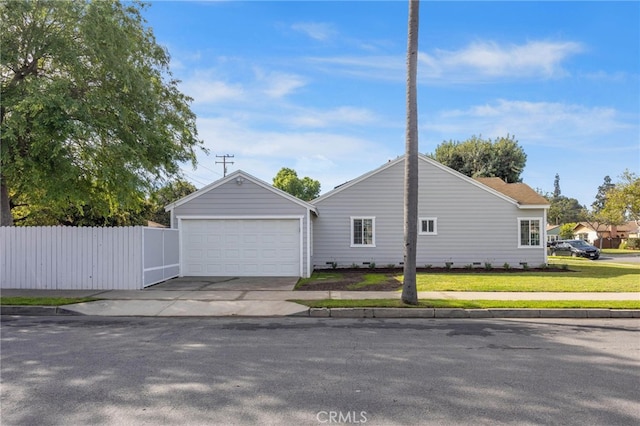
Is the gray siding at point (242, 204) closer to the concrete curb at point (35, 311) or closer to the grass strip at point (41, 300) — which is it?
the grass strip at point (41, 300)

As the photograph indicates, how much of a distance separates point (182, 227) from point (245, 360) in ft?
38.7

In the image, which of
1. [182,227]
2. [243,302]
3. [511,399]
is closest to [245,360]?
[511,399]

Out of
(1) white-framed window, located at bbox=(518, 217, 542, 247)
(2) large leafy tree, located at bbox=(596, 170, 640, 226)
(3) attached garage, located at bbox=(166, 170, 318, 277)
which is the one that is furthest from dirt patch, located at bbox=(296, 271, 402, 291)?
(2) large leafy tree, located at bbox=(596, 170, 640, 226)

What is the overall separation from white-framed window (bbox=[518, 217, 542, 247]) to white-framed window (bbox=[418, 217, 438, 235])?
158 inches

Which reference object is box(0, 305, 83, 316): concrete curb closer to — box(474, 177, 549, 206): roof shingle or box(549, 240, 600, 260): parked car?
box(474, 177, 549, 206): roof shingle

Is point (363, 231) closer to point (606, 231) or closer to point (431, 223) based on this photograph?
point (431, 223)

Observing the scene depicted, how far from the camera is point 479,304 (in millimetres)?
9953

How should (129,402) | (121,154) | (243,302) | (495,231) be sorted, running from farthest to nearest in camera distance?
(495,231) → (121,154) → (243,302) → (129,402)

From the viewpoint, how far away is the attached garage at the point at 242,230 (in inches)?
651

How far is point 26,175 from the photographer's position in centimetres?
1206

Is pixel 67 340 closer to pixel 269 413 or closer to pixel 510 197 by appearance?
pixel 269 413

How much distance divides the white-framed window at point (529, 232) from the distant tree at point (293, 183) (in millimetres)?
43678

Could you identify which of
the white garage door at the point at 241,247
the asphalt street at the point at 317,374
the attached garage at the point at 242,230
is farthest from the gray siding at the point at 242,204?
the asphalt street at the point at 317,374

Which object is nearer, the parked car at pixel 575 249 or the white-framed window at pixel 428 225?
the white-framed window at pixel 428 225
